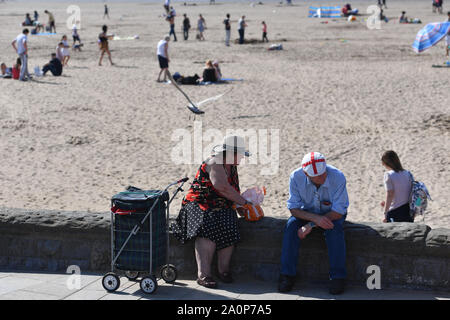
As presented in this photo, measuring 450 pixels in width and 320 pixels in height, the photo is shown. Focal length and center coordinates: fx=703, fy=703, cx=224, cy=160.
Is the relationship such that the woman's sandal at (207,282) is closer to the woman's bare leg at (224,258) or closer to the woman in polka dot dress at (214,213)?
the woman in polka dot dress at (214,213)

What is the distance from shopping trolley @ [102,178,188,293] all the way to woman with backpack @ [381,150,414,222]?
7.65 ft

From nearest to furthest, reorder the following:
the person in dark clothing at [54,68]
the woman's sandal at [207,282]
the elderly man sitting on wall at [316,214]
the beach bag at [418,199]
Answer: the elderly man sitting on wall at [316,214] < the woman's sandal at [207,282] < the beach bag at [418,199] < the person in dark clothing at [54,68]

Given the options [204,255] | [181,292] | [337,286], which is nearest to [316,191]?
[337,286]

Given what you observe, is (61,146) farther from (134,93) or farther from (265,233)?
(265,233)

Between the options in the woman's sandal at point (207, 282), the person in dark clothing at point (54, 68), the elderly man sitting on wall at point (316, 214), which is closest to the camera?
the elderly man sitting on wall at point (316, 214)

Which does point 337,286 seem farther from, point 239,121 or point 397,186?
point 239,121

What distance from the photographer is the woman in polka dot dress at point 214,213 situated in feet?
18.7

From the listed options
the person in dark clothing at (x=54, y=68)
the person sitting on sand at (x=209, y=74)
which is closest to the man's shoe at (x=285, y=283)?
the person sitting on sand at (x=209, y=74)

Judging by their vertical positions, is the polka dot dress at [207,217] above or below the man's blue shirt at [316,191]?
below

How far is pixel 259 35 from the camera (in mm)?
33500

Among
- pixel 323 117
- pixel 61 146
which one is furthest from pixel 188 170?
pixel 323 117

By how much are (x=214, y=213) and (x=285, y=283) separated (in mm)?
806

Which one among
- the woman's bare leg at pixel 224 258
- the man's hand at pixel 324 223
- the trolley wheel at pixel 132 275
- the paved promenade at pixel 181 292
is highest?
the man's hand at pixel 324 223

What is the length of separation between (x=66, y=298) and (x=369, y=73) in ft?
52.3
